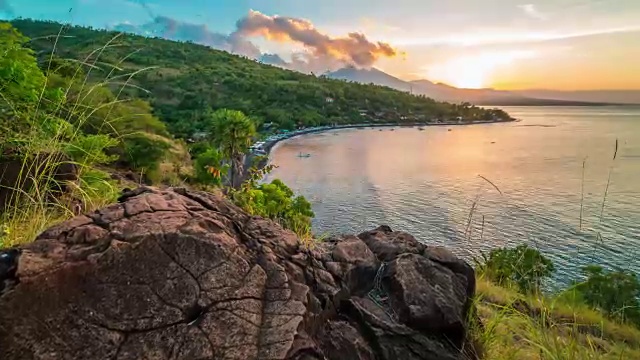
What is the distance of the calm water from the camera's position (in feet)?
79.5

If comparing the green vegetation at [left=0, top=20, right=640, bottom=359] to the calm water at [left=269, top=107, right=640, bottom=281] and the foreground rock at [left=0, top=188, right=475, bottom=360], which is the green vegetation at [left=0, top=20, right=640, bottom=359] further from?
the calm water at [left=269, top=107, right=640, bottom=281]

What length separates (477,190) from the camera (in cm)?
855

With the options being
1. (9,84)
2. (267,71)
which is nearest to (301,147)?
(267,71)

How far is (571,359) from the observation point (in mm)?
1936

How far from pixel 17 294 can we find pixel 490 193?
4306cm

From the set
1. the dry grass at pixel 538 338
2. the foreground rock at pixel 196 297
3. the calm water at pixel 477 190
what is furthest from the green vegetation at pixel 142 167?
the calm water at pixel 477 190

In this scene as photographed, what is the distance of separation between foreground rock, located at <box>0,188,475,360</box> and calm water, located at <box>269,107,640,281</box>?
240cm

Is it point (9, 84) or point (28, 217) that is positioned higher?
point (9, 84)

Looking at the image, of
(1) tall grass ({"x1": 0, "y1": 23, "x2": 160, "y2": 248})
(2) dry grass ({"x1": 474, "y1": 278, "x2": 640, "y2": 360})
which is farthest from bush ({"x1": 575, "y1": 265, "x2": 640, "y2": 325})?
(1) tall grass ({"x1": 0, "y1": 23, "x2": 160, "y2": 248})

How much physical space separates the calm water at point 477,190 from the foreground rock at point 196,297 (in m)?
2.40

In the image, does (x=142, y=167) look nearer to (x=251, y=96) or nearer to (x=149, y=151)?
(x=149, y=151)

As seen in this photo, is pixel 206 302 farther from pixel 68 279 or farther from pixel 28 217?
pixel 28 217

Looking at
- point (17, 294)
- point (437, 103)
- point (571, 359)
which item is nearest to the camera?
point (17, 294)

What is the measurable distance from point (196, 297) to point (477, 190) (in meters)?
7.54
